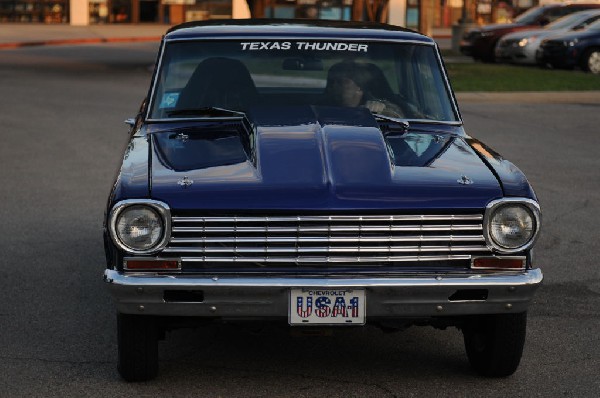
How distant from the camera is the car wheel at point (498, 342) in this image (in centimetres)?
596

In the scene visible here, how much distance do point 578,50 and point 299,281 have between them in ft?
80.3

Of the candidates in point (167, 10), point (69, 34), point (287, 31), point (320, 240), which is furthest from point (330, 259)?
point (167, 10)

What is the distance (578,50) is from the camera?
28906 mm

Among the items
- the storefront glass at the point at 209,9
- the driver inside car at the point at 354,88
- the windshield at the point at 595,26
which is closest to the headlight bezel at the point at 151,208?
the driver inside car at the point at 354,88

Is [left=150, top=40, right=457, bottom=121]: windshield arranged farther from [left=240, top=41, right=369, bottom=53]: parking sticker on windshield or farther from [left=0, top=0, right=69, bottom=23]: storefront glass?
[left=0, top=0, right=69, bottom=23]: storefront glass

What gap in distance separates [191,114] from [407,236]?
6.11 ft

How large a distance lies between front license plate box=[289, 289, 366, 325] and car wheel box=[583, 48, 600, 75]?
963 inches

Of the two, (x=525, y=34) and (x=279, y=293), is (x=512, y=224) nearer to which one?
(x=279, y=293)

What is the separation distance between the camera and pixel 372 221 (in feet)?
18.5

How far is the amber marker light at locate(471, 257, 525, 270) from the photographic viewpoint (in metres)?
5.71

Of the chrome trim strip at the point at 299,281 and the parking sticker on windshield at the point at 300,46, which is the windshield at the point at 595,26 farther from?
the chrome trim strip at the point at 299,281

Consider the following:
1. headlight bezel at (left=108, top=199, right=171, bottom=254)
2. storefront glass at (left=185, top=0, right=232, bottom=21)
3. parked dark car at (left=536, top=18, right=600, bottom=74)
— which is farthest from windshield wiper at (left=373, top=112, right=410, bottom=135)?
storefront glass at (left=185, top=0, right=232, bottom=21)

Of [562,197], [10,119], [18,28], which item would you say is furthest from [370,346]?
[18,28]

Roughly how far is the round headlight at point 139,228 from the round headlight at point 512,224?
1.48m
